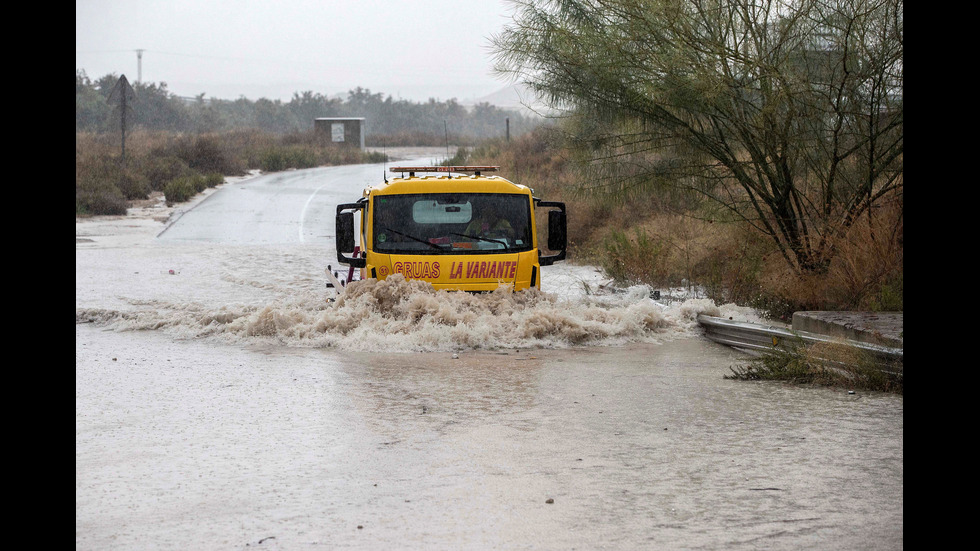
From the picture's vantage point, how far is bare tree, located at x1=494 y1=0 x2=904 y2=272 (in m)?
12.5

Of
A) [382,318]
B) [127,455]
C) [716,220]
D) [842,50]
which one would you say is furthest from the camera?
[716,220]

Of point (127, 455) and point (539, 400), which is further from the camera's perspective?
point (539, 400)

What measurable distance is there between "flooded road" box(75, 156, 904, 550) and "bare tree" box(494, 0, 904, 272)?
1883mm

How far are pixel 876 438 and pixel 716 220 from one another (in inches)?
328

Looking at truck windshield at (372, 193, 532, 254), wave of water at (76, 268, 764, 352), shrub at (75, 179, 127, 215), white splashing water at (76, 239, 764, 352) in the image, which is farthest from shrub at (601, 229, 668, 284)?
shrub at (75, 179, 127, 215)

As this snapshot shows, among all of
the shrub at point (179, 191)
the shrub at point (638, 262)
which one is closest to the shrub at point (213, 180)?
the shrub at point (179, 191)

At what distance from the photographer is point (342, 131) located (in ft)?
250

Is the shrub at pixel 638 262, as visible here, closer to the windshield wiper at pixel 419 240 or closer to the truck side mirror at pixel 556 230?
the truck side mirror at pixel 556 230

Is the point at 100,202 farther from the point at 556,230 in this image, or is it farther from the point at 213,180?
the point at 556,230

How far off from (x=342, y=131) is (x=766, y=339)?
67.5 metres

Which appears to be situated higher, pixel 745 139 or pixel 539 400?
pixel 745 139

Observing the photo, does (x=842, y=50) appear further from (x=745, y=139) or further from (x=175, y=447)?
(x=175, y=447)
